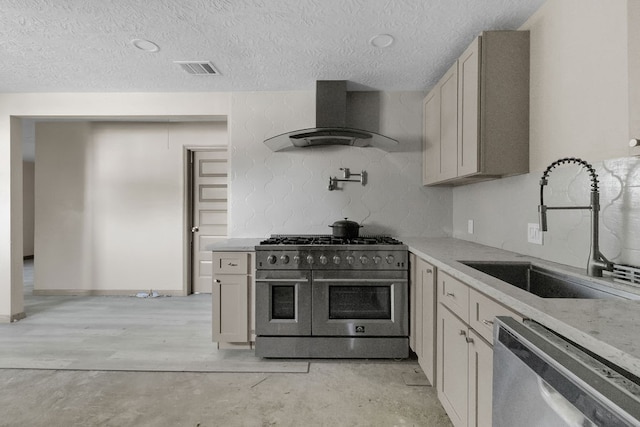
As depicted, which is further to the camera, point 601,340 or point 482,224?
point 482,224

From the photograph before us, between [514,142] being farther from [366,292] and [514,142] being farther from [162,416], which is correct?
[162,416]

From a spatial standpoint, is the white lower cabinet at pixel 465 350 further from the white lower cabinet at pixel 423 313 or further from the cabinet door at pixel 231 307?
the cabinet door at pixel 231 307

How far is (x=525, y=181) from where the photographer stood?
2.04m

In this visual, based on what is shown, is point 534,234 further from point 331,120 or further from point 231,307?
point 231,307

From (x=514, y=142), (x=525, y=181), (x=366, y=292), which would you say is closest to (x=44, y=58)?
(x=366, y=292)

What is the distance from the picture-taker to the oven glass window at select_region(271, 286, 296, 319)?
8.36ft

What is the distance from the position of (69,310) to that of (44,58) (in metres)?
2.80

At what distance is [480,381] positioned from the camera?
134 cm

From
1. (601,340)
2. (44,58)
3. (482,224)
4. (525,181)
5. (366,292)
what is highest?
(44,58)

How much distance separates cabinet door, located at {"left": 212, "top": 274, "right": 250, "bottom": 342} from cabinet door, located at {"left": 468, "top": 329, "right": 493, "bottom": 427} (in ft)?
5.73

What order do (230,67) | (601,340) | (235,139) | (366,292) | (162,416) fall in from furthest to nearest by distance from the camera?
(235,139), (230,67), (366,292), (162,416), (601,340)

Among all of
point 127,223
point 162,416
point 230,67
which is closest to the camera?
point 162,416

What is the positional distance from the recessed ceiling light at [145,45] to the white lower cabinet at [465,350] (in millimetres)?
2528

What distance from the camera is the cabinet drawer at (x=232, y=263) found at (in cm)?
264
